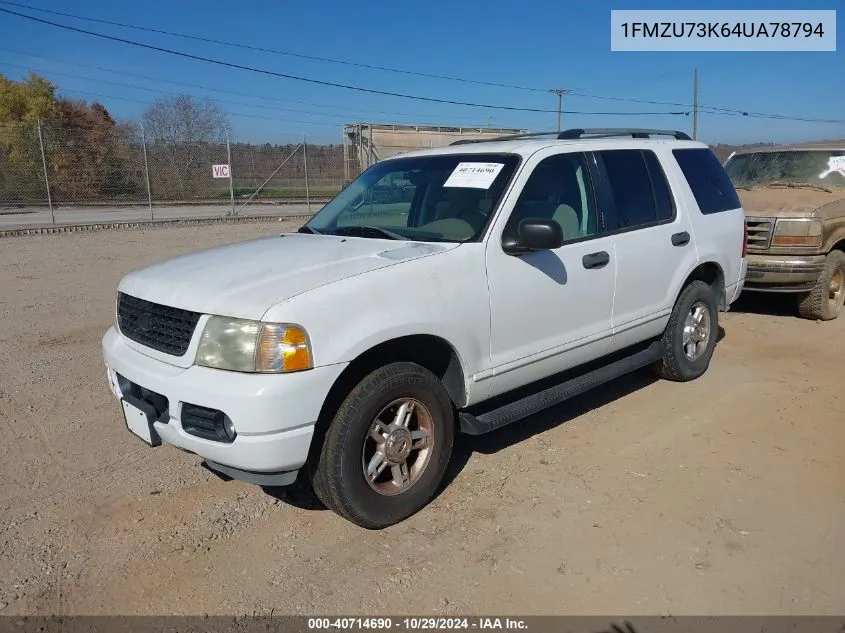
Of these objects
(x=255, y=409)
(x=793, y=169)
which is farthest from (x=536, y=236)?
(x=793, y=169)

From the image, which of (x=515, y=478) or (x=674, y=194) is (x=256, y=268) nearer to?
(x=515, y=478)

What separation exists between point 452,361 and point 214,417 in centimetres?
127

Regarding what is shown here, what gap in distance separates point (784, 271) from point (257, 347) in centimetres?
637

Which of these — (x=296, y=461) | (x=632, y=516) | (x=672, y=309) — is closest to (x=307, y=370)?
(x=296, y=461)

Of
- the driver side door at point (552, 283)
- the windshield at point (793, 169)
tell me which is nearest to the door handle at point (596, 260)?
the driver side door at point (552, 283)

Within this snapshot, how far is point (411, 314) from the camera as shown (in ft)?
10.7

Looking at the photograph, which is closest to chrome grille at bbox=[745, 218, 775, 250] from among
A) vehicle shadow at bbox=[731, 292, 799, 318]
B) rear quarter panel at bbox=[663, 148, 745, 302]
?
vehicle shadow at bbox=[731, 292, 799, 318]

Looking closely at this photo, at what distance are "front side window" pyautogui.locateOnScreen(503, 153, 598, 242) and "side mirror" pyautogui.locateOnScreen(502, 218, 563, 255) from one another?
0.54 feet

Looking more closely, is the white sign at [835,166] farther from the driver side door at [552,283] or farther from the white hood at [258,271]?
the white hood at [258,271]

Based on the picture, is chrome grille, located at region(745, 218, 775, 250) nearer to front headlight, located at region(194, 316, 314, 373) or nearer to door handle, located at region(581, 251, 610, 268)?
door handle, located at region(581, 251, 610, 268)

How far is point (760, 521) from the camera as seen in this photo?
3.39m

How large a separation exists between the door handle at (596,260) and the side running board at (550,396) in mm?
766

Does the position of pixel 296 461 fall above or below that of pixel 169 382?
below

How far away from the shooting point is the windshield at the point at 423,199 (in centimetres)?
390
